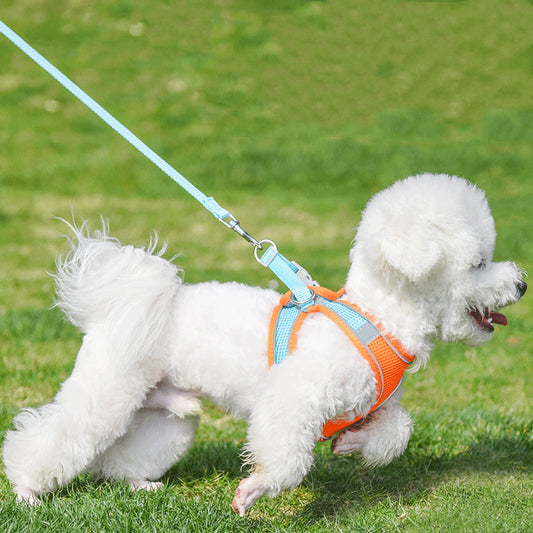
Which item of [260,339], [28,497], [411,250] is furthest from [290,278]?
[28,497]

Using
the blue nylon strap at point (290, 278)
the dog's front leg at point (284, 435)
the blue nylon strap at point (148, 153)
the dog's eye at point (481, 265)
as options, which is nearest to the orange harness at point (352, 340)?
the blue nylon strap at point (290, 278)

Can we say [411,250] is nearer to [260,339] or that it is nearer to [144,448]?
[260,339]

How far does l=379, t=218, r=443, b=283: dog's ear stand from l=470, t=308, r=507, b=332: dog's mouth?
1.41 feet

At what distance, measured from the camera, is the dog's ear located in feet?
9.45

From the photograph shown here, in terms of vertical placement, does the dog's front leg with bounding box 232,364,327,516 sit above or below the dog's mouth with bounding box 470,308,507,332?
below

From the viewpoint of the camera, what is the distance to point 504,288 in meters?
3.11

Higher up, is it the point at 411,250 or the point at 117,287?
the point at 411,250

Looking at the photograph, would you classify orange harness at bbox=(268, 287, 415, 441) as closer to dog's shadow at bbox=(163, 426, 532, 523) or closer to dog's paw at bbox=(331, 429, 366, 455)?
dog's paw at bbox=(331, 429, 366, 455)

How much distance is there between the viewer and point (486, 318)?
326 centimetres

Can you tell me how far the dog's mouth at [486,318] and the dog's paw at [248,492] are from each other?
1.12 meters

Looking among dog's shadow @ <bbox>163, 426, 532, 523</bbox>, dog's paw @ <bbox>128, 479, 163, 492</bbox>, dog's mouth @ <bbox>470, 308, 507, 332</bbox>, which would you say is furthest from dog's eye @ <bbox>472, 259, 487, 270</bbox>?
dog's paw @ <bbox>128, 479, 163, 492</bbox>

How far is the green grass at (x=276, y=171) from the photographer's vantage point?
3586 millimetres

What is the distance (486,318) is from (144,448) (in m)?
1.68

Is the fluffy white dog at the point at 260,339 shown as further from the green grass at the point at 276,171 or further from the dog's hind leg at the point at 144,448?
the green grass at the point at 276,171
